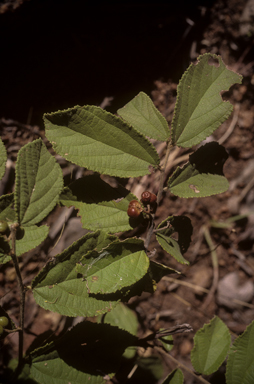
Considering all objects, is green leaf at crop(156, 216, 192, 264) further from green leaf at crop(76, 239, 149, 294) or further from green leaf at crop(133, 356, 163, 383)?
green leaf at crop(133, 356, 163, 383)

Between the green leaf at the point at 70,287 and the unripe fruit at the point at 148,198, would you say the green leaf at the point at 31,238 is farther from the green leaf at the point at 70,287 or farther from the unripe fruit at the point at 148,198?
the unripe fruit at the point at 148,198

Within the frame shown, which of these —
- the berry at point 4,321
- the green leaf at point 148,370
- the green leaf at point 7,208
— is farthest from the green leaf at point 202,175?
the green leaf at point 148,370

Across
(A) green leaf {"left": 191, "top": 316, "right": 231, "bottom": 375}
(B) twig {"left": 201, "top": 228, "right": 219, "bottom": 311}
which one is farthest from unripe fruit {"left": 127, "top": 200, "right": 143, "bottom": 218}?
(B) twig {"left": 201, "top": 228, "right": 219, "bottom": 311}

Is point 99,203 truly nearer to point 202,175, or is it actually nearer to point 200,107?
point 202,175

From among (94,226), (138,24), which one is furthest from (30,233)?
(138,24)

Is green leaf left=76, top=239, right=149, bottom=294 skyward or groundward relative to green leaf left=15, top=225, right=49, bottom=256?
skyward

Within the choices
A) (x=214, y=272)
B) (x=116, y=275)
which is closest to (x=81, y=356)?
(x=116, y=275)

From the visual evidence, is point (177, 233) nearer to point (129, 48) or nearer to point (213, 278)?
point (213, 278)
